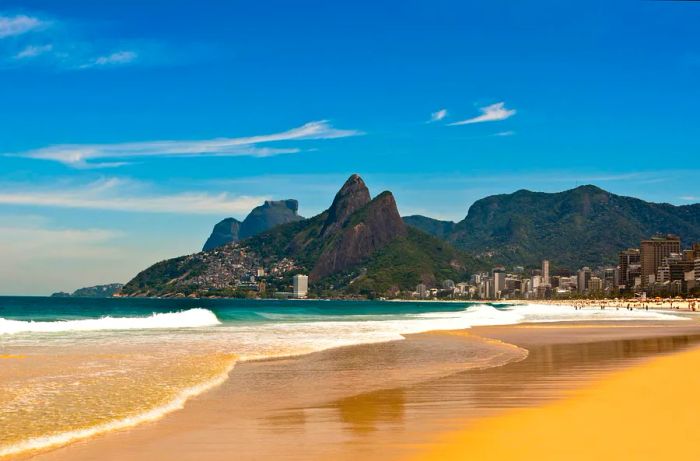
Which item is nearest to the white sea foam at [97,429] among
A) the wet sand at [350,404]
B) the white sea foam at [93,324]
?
the wet sand at [350,404]

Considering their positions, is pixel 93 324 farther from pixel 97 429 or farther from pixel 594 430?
pixel 594 430

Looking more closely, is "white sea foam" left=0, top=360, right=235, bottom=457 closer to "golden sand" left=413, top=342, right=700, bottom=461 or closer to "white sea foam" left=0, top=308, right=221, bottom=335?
"golden sand" left=413, top=342, right=700, bottom=461

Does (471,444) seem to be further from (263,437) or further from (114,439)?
(114,439)

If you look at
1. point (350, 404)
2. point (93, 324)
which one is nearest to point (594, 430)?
point (350, 404)

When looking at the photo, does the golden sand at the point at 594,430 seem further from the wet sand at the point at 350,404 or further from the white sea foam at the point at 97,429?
the white sea foam at the point at 97,429

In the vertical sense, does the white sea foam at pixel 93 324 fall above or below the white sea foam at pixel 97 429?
below
